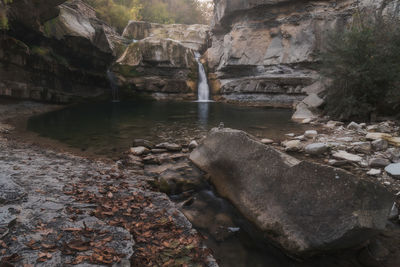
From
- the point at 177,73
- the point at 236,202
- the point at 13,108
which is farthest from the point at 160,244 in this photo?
the point at 177,73

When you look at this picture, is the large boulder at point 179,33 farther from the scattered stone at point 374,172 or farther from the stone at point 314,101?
the scattered stone at point 374,172

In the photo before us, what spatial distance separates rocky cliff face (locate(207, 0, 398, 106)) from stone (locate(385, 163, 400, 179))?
51.6ft

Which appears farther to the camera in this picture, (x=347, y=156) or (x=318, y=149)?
(x=318, y=149)

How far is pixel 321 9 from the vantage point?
64.4 ft

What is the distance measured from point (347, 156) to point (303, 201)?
9.26 ft

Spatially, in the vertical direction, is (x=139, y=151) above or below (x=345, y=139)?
below

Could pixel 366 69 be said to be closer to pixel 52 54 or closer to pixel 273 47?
pixel 273 47

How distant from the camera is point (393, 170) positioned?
143 inches

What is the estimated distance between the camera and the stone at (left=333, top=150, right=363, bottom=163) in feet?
14.1

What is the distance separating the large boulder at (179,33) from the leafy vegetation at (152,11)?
3.91 metres

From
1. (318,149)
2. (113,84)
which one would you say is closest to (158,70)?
(113,84)

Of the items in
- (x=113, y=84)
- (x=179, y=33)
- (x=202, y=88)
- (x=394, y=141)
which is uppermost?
(x=179, y=33)

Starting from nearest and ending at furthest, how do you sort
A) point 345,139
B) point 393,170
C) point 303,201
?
1. point 303,201
2. point 393,170
3. point 345,139

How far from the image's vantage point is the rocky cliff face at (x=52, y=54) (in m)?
11.1
